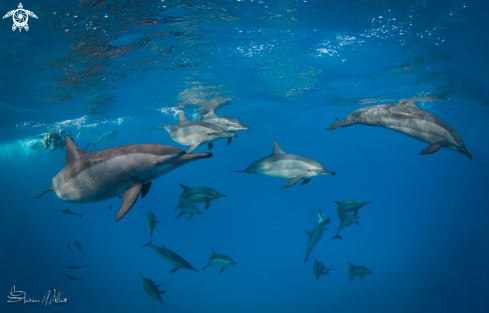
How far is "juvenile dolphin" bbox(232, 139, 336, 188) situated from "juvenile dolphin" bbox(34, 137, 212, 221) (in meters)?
4.01

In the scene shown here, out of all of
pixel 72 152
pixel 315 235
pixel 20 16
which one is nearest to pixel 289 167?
pixel 315 235

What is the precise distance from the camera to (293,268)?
36.0m

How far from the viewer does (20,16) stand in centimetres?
664

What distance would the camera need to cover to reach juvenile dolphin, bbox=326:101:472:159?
445 cm

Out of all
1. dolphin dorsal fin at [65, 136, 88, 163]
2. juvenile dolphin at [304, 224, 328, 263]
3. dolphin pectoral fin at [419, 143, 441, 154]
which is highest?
dolphin dorsal fin at [65, 136, 88, 163]

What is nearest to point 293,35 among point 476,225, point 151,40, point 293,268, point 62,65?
point 151,40

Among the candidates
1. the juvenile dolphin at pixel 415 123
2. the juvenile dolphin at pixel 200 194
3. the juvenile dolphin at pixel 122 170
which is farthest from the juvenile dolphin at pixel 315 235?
the juvenile dolphin at pixel 122 170

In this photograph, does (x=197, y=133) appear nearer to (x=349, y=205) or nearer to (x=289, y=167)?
(x=289, y=167)

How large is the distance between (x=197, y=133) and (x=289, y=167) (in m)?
2.78

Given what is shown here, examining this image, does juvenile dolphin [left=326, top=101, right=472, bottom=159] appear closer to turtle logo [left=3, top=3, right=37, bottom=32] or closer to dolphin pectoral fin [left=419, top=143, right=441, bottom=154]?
dolphin pectoral fin [left=419, top=143, right=441, bottom=154]

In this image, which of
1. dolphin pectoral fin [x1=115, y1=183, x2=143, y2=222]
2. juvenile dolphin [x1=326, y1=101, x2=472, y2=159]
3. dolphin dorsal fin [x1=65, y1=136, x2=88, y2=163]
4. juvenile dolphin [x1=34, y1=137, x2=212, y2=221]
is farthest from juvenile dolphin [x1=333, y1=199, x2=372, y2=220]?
dolphin dorsal fin [x1=65, y1=136, x2=88, y2=163]

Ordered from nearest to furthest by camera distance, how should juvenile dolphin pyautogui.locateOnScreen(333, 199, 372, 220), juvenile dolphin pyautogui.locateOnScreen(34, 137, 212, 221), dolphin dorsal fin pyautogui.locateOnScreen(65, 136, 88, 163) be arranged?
juvenile dolphin pyautogui.locateOnScreen(34, 137, 212, 221) < dolphin dorsal fin pyautogui.locateOnScreen(65, 136, 88, 163) < juvenile dolphin pyautogui.locateOnScreen(333, 199, 372, 220)

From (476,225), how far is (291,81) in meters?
23.0

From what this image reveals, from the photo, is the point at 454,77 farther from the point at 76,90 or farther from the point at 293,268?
the point at 293,268
